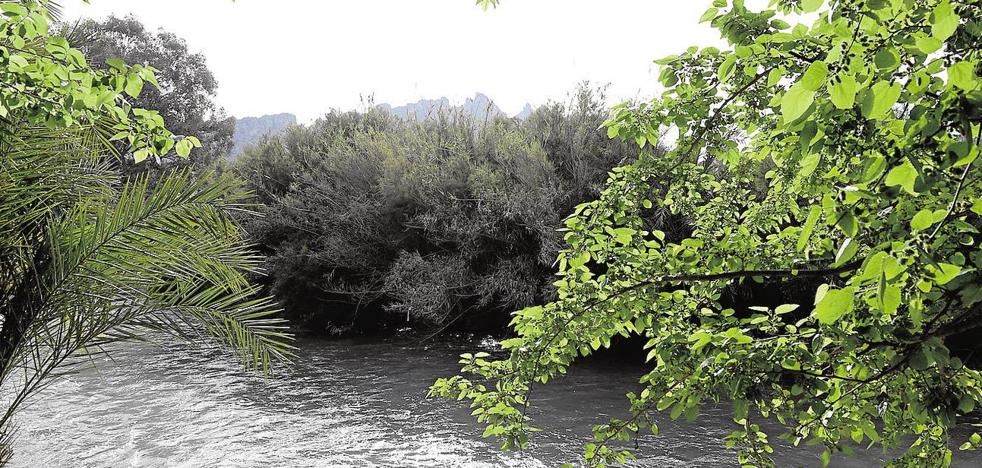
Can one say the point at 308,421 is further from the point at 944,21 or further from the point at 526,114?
the point at 526,114

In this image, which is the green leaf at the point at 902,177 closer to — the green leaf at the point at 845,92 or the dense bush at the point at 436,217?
the green leaf at the point at 845,92

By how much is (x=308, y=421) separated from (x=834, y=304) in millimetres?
7550

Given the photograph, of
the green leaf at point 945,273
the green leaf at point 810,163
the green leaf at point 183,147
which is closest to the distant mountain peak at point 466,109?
the green leaf at point 183,147

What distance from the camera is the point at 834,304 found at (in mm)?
979

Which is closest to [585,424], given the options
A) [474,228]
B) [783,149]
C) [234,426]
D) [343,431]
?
[343,431]

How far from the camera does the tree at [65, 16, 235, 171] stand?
24938mm

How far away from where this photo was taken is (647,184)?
2557mm

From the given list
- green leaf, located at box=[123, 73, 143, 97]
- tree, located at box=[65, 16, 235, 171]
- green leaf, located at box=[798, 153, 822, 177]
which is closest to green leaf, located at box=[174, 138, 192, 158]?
green leaf, located at box=[123, 73, 143, 97]

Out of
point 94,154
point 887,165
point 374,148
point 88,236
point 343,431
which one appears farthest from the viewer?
point 374,148

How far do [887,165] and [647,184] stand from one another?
4.73 ft

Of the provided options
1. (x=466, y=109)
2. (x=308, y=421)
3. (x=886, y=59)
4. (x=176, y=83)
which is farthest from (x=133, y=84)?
(x=176, y=83)

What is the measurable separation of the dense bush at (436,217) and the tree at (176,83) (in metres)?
12.2

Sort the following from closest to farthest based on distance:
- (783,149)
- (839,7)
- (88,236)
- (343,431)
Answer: (839,7) < (783,149) < (88,236) < (343,431)

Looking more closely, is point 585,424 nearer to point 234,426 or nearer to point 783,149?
point 234,426
